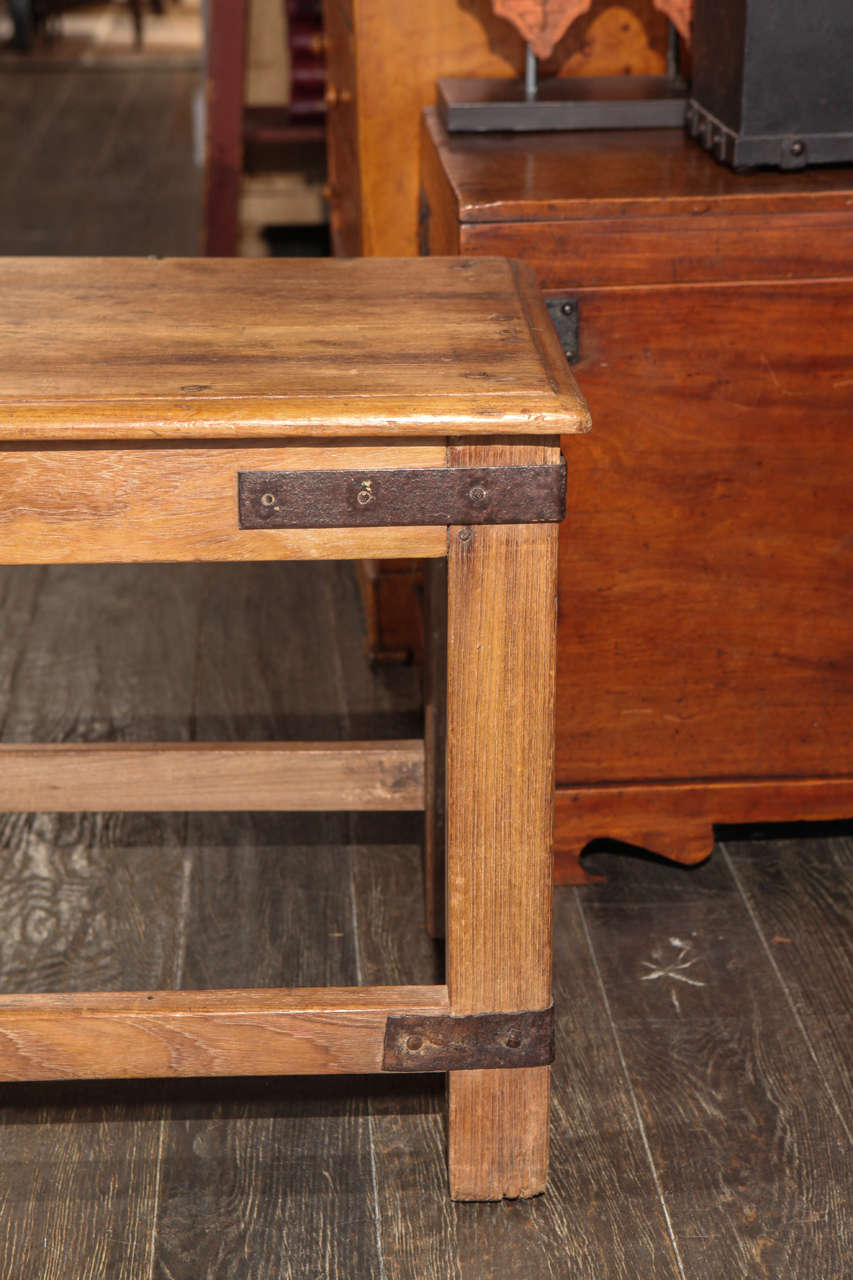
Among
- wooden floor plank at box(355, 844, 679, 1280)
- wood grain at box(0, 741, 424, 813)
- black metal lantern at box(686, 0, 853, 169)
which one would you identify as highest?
black metal lantern at box(686, 0, 853, 169)

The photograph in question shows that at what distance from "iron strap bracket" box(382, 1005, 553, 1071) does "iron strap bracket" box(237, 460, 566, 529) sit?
0.43 metres

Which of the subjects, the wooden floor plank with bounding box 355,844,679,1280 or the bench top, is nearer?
the bench top

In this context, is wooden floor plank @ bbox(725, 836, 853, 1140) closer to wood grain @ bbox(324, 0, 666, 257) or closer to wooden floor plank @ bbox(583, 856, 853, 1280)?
wooden floor plank @ bbox(583, 856, 853, 1280)

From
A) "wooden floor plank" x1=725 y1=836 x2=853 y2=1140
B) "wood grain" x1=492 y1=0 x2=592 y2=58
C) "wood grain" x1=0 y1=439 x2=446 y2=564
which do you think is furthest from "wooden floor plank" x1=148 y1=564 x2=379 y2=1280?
"wood grain" x1=492 y1=0 x2=592 y2=58

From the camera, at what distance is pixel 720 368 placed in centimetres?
160

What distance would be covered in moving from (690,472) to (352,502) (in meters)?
0.63

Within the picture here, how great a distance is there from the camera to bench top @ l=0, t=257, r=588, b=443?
1.08 meters

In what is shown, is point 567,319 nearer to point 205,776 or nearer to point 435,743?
point 435,743

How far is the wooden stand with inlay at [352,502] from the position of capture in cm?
110

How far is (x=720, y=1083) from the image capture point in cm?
151

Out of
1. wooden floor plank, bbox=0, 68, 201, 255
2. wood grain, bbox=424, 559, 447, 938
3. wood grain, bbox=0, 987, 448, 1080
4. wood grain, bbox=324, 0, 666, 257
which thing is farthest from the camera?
wooden floor plank, bbox=0, 68, 201, 255

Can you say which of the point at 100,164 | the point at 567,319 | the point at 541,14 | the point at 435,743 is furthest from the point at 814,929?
the point at 100,164

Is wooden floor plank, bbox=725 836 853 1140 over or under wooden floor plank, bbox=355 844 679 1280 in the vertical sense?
under

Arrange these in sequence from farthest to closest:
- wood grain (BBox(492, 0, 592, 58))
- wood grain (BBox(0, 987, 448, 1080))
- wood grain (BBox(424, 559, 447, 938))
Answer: wood grain (BBox(492, 0, 592, 58))
wood grain (BBox(424, 559, 447, 938))
wood grain (BBox(0, 987, 448, 1080))
